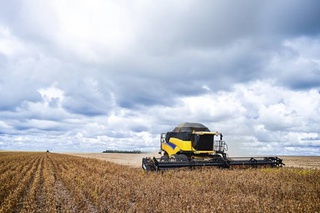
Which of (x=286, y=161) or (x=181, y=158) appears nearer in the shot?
(x=181, y=158)

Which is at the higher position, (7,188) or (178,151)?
(178,151)

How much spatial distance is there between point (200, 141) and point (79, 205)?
11.6 meters

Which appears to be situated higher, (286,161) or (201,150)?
(201,150)

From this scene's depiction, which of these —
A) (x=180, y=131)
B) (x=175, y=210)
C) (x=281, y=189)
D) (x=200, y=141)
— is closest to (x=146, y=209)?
(x=175, y=210)

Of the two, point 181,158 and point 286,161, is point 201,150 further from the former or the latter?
point 286,161

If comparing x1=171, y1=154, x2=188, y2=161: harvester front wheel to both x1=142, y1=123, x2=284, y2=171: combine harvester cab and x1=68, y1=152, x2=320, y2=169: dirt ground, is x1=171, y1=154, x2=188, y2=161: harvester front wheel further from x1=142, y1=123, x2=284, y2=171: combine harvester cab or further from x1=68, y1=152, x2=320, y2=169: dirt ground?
x1=68, y1=152, x2=320, y2=169: dirt ground

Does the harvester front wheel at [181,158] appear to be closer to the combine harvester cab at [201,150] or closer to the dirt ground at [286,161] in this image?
the combine harvester cab at [201,150]

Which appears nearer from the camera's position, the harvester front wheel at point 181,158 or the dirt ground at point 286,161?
the harvester front wheel at point 181,158

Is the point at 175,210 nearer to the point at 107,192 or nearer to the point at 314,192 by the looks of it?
the point at 107,192

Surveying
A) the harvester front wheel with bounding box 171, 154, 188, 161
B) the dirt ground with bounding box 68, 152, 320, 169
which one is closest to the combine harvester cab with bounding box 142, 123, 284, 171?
the harvester front wheel with bounding box 171, 154, 188, 161

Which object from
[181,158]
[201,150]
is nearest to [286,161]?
[201,150]

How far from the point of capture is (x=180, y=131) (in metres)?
19.6

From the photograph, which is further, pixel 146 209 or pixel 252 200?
pixel 252 200

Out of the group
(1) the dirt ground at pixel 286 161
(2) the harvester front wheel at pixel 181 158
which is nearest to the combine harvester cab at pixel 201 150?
(2) the harvester front wheel at pixel 181 158
